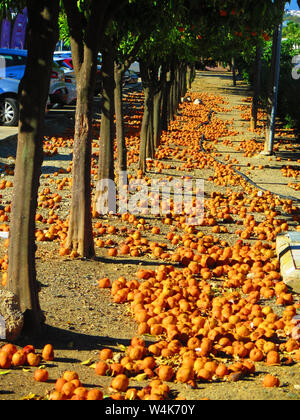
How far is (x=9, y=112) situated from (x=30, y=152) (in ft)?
45.6

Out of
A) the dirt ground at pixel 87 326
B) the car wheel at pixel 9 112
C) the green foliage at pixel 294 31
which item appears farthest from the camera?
the green foliage at pixel 294 31

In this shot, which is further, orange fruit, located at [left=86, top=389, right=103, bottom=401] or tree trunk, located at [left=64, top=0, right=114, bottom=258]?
tree trunk, located at [left=64, top=0, right=114, bottom=258]

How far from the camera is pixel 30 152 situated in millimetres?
4551

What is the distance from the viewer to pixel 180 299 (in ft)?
18.4

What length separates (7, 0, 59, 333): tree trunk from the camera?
4445 mm

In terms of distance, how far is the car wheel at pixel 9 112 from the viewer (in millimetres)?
17297

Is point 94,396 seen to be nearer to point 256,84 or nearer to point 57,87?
point 57,87

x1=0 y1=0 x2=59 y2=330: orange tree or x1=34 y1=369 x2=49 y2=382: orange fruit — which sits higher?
x1=0 y1=0 x2=59 y2=330: orange tree

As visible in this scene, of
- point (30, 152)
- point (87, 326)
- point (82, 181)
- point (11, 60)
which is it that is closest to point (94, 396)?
point (87, 326)

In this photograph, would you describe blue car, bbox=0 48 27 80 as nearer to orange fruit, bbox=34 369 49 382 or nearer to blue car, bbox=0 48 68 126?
blue car, bbox=0 48 68 126

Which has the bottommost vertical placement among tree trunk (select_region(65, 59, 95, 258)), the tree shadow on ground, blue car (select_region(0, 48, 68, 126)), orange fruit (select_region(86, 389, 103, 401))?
the tree shadow on ground

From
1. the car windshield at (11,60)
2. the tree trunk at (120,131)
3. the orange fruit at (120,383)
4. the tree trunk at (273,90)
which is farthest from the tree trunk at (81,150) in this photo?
the car windshield at (11,60)

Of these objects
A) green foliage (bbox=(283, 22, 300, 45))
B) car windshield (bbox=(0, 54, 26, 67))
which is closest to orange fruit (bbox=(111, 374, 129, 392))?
car windshield (bbox=(0, 54, 26, 67))

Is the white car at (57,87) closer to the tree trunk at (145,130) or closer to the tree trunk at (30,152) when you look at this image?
the tree trunk at (145,130)
